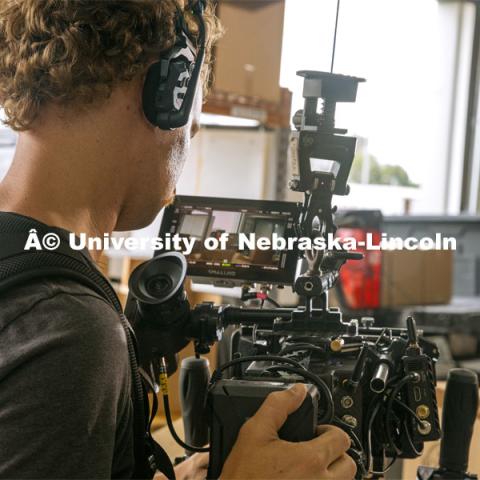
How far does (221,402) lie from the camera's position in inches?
28.6

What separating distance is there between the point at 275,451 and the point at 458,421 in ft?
1.37

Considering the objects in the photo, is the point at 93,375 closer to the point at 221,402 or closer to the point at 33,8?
the point at 221,402

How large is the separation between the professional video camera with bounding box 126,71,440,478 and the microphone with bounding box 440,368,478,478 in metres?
0.09

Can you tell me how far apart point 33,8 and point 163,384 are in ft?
1.59

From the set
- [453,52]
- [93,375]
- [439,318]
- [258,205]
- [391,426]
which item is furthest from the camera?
[453,52]

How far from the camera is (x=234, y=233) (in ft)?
3.67

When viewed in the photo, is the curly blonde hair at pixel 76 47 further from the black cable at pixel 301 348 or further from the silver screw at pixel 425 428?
the silver screw at pixel 425 428

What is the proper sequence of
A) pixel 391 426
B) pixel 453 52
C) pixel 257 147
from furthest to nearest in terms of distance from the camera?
pixel 453 52 → pixel 257 147 → pixel 391 426

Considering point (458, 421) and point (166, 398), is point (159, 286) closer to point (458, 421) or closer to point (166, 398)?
point (166, 398)

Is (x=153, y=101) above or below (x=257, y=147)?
below

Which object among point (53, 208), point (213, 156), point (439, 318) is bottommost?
point (439, 318)

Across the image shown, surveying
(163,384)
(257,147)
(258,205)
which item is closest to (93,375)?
(163,384)

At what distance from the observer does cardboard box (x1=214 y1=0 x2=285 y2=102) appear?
208cm

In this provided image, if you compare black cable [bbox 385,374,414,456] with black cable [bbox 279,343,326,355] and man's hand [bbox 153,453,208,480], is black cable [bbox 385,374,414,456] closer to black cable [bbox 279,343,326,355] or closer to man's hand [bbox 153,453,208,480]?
black cable [bbox 279,343,326,355]
